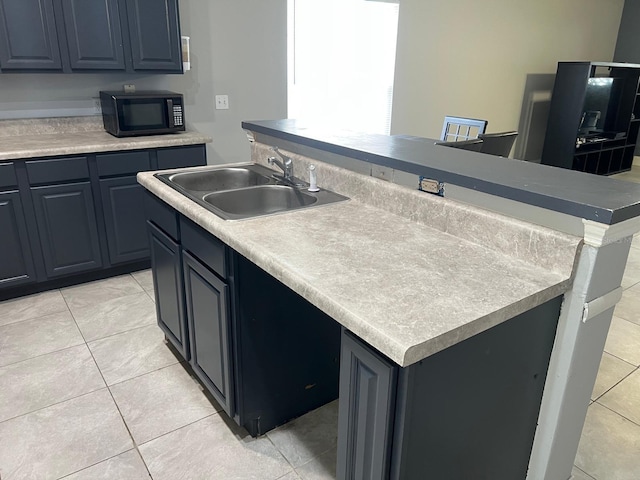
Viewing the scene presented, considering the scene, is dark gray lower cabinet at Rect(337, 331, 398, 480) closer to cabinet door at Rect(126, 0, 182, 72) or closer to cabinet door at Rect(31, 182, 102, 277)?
cabinet door at Rect(31, 182, 102, 277)

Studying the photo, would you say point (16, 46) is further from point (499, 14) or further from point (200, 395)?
point (499, 14)

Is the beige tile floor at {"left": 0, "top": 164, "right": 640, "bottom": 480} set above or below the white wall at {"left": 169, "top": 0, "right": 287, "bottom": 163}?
below

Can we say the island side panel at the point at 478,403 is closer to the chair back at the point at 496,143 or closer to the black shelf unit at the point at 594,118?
the chair back at the point at 496,143

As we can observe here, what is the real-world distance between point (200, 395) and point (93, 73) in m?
2.19

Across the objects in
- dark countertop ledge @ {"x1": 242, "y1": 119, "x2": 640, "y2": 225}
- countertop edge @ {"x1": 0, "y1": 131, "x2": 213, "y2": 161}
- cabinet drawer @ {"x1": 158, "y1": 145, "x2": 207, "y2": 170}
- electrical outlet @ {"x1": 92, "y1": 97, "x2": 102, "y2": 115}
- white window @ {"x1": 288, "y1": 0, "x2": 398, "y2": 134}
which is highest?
white window @ {"x1": 288, "y1": 0, "x2": 398, "y2": 134}

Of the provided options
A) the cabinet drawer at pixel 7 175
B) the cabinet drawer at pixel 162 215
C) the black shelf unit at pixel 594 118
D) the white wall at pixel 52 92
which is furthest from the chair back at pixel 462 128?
the black shelf unit at pixel 594 118

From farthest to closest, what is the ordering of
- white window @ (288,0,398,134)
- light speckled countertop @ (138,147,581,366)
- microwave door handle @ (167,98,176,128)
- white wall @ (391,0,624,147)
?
1. white wall @ (391,0,624,147)
2. white window @ (288,0,398,134)
3. microwave door handle @ (167,98,176,128)
4. light speckled countertop @ (138,147,581,366)

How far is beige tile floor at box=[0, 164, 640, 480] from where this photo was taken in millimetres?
1793

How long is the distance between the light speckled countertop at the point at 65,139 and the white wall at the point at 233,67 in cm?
52

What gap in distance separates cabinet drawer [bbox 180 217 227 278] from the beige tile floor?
2.33ft

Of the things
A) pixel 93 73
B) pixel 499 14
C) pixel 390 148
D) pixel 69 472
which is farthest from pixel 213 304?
pixel 499 14

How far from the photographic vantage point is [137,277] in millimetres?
3332

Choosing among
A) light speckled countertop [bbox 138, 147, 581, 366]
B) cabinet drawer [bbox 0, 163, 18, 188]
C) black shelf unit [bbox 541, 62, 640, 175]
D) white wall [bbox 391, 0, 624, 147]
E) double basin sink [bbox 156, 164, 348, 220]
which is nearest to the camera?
light speckled countertop [bbox 138, 147, 581, 366]

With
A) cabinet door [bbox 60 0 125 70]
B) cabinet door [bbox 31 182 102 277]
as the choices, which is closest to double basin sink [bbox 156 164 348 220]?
cabinet door [bbox 31 182 102 277]
